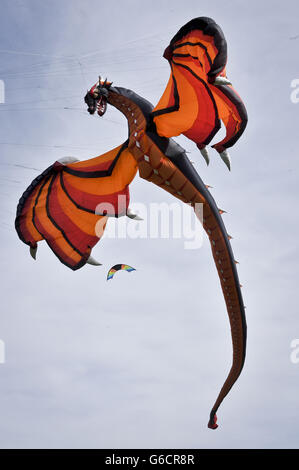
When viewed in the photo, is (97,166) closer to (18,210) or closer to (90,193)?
(90,193)

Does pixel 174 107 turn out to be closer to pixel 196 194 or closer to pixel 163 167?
pixel 163 167

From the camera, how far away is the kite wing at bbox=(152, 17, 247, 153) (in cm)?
862

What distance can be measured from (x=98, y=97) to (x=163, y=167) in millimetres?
2442

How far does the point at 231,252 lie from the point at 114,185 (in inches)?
125

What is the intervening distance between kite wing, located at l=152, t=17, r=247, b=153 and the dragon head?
1.77 meters

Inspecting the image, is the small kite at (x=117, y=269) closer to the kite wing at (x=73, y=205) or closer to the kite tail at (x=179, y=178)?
the kite wing at (x=73, y=205)

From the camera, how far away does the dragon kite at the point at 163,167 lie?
31.0 ft

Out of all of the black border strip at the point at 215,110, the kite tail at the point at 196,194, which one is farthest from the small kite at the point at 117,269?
the black border strip at the point at 215,110

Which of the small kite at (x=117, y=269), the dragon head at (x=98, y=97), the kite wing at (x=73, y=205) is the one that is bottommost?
the small kite at (x=117, y=269)

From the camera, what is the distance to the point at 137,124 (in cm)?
1132

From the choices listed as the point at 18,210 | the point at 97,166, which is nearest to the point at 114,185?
the point at 97,166

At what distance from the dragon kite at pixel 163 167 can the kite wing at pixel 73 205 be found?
1.0 inches

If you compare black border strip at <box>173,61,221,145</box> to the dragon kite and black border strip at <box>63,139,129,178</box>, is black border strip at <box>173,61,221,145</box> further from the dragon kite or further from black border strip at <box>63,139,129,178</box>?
black border strip at <box>63,139,129,178</box>

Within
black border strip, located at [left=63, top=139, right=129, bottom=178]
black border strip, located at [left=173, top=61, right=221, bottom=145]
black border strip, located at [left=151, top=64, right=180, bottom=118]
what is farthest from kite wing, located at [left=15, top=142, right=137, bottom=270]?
black border strip, located at [left=173, top=61, right=221, bottom=145]
